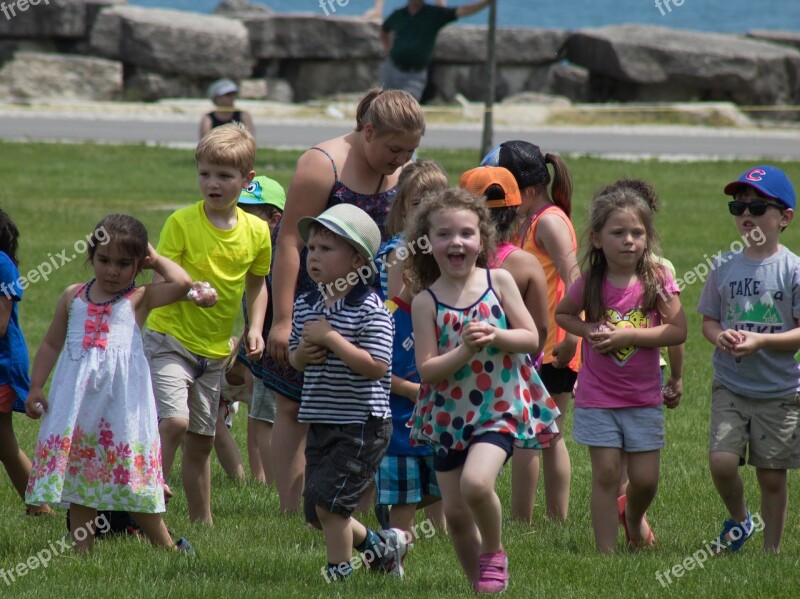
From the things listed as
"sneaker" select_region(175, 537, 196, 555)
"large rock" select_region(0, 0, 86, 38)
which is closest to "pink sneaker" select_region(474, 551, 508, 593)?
"sneaker" select_region(175, 537, 196, 555)

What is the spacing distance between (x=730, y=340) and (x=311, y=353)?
178 cm

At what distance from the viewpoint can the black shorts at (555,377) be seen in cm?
596

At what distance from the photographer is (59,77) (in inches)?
997

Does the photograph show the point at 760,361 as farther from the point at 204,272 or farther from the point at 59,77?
the point at 59,77

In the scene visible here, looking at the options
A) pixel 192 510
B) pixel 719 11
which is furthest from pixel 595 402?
pixel 719 11

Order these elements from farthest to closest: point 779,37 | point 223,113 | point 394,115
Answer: point 779,37
point 223,113
point 394,115

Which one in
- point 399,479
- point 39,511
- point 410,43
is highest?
point 410,43

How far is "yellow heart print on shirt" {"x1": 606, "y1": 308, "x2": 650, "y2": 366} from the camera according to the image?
5173 millimetres

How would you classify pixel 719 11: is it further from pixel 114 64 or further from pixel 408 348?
pixel 408 348

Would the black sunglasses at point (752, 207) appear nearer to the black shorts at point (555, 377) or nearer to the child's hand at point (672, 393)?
the child's hand at point (672, 393)

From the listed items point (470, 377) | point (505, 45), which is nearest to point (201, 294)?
point (470, 377)

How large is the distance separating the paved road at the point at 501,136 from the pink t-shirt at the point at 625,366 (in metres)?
15.4

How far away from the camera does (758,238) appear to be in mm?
5305

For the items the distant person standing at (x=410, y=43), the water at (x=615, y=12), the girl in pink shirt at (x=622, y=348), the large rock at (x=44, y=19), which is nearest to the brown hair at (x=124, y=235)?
the girl in pink shirt at (x=622, y=348)
